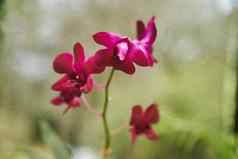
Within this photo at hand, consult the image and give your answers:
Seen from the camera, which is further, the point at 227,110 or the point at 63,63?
the point at 227,110

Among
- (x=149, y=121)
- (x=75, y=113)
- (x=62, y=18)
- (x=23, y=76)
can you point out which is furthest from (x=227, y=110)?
(x=75, y=113)

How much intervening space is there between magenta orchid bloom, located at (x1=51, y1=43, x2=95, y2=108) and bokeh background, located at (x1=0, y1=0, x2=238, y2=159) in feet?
3.64

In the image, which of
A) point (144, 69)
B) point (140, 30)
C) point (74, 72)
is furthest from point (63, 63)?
point (144, 69)

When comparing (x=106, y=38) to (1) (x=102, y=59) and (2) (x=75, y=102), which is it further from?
Answer: (2) (x=75, y=102)

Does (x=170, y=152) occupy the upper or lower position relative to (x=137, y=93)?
lower

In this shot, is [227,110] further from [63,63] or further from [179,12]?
[179,12]

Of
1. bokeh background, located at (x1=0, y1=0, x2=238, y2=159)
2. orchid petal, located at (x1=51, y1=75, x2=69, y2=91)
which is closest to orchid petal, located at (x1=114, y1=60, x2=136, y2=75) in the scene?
orchid petal, located at (x1=51, y1=75, x2=69, y2=91)

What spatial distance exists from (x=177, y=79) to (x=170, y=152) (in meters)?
0.68

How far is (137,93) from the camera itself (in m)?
4.70

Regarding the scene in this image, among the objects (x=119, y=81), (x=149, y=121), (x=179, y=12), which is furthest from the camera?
(x=119, y=81)

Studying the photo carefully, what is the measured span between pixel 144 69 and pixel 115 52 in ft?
11.9

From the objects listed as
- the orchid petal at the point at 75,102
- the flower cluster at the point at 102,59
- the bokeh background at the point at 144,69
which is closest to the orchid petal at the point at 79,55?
the flower cluster at the point at 102,59

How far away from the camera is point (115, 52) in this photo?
81 cm

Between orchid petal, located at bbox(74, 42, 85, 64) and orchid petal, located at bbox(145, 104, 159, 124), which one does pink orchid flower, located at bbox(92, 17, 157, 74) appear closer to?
orchid petal, located at bbox(74, 42, 85, 64)
